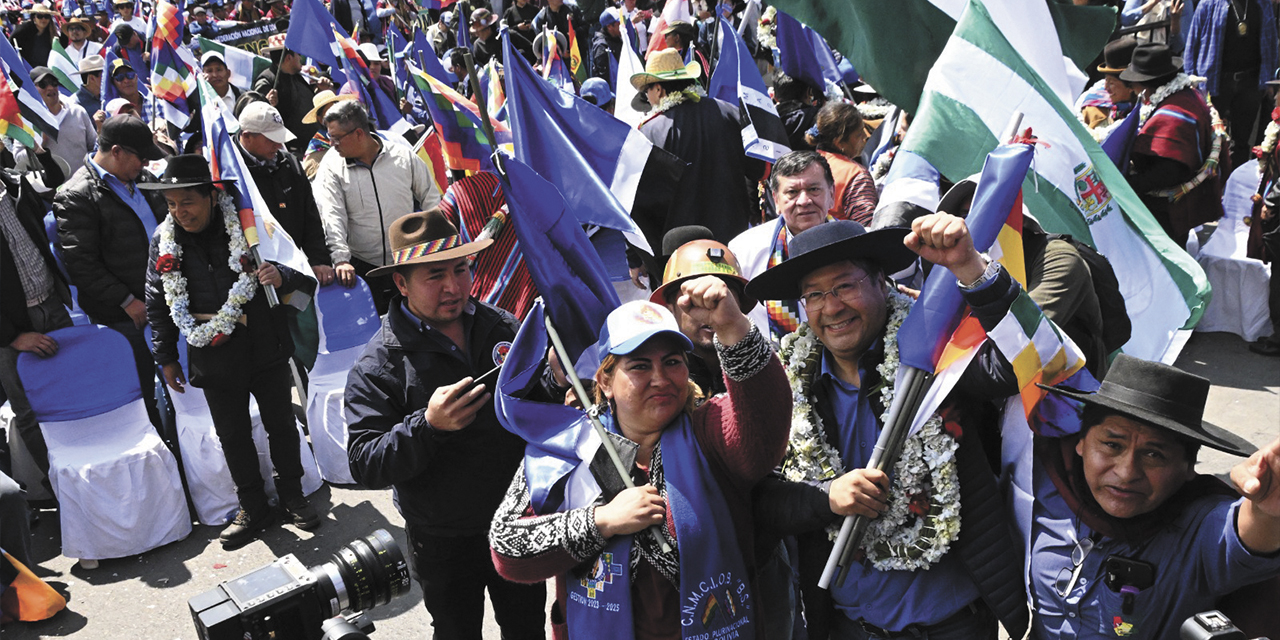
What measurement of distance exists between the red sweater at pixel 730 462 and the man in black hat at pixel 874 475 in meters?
0.11

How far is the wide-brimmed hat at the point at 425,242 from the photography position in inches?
146

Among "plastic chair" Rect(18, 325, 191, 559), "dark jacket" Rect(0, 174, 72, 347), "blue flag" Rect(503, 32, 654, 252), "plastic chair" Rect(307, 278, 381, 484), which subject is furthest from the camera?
"plastic chair" Rect(307, 278, 381, 484)

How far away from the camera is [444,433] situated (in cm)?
344

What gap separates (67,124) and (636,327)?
31.5 feet

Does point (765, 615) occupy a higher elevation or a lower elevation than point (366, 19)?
lower

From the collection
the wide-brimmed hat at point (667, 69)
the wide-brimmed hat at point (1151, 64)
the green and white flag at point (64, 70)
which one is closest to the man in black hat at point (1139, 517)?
the wide-brimmed hat at point (667, 69)

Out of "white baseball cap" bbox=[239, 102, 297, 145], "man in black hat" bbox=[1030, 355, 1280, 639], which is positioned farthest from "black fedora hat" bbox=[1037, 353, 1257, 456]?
"white baseball cap" bbox=[239, 102, 297, 145]

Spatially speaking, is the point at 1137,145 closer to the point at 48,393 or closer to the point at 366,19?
the point at 48,393

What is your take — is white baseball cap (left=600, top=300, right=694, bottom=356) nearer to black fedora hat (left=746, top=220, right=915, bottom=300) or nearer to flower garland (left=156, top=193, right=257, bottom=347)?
black fedora hat (left=746, top=220, right=915, bottom=300)

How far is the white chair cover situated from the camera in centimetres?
733

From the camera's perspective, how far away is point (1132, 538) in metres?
2.51

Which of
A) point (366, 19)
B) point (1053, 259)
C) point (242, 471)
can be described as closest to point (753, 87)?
point (1053, 259)

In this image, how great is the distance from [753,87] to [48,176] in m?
5.19

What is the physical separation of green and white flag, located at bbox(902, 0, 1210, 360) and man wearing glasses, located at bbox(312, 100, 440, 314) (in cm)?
433
